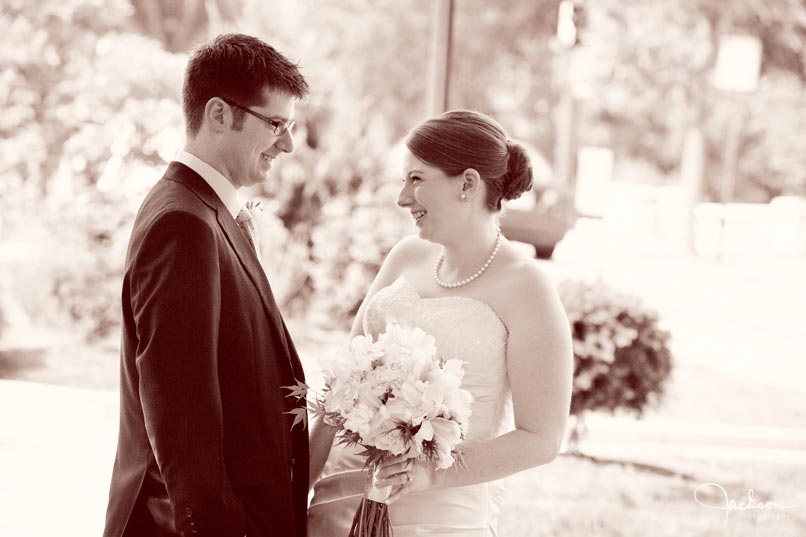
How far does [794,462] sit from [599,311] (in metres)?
2.20

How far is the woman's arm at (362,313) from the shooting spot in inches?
102

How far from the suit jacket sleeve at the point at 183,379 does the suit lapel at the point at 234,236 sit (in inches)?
6.6

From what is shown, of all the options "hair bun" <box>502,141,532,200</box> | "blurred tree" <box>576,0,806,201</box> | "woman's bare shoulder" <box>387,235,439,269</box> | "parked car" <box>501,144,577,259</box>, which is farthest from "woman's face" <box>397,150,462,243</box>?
"blurred tree" <box>576,0,806,201</box>

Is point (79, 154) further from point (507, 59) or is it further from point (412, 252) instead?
point (507, 59)

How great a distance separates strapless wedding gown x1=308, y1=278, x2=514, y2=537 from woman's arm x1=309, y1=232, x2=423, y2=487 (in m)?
0.06

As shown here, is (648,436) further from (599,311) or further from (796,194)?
(796,194)

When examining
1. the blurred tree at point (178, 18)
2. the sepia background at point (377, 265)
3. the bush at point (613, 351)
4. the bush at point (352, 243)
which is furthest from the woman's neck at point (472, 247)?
the blurred tree at point (178, 18)

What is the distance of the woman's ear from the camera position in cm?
256

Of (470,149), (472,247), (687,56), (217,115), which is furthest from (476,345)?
(687,56)

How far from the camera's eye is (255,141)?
2256mm

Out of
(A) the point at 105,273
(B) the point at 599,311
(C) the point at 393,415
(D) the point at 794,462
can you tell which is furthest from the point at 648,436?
(C) the point at 393,415

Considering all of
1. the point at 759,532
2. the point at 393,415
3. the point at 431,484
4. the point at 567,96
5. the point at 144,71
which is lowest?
the point at 759,532

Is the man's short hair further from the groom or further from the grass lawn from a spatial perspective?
the grass lawn

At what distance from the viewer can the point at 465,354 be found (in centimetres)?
252
